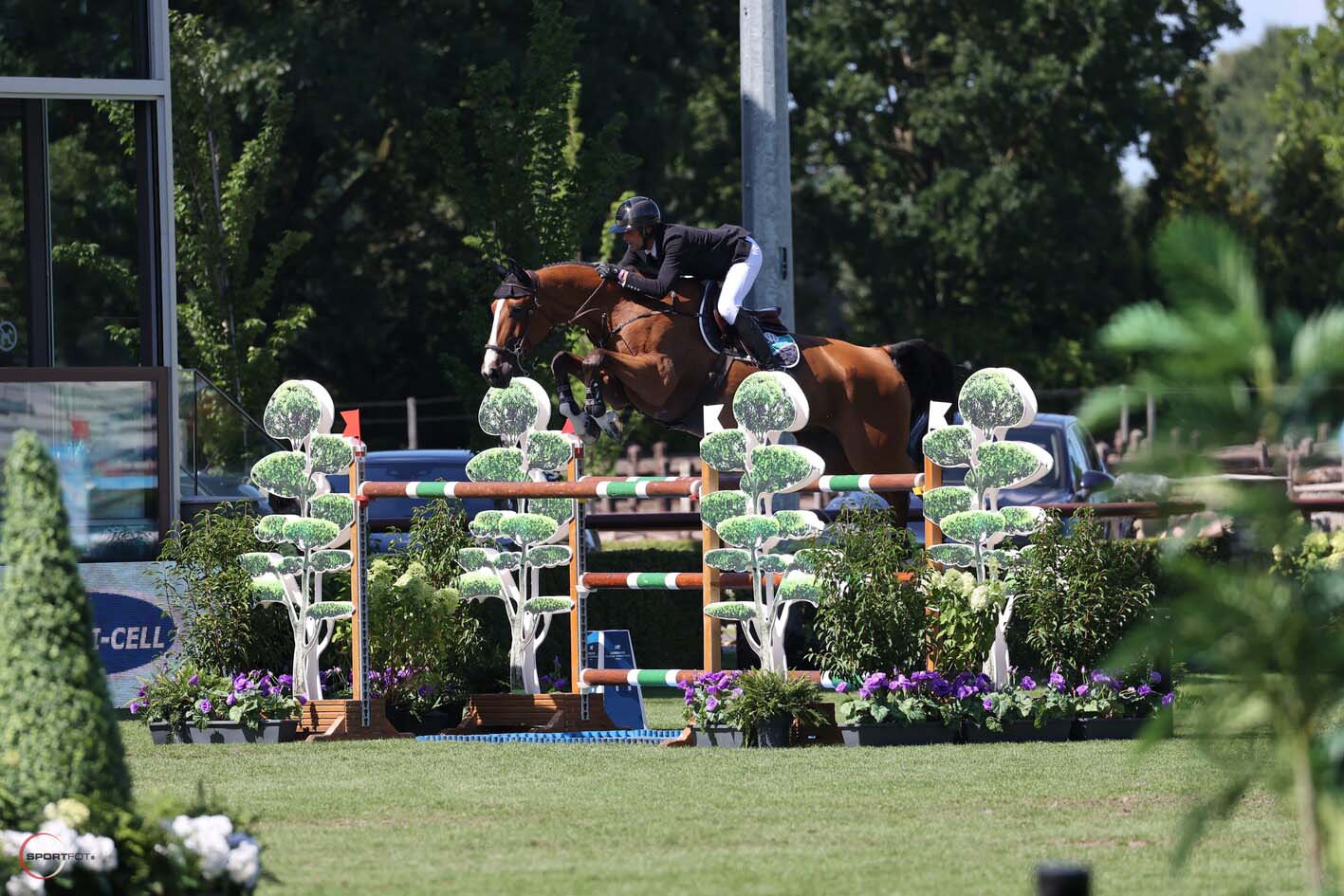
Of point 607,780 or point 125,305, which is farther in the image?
point 125,305

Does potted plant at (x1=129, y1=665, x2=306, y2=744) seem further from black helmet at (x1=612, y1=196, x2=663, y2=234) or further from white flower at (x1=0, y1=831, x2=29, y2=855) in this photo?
white flower at (x1=0, y1=831, x2=29, y2=855)

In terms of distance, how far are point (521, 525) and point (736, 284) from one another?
7.72 feet

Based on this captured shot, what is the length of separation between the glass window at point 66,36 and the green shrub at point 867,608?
22.8ft

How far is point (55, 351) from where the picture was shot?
1544cm

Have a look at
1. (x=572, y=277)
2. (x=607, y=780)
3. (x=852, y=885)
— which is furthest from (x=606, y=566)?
(x=852, y=885)

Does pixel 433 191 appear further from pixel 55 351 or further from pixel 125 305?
pixel 55 351

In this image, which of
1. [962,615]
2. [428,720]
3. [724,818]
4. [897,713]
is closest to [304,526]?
[428,720]

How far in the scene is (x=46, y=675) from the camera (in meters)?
5.12

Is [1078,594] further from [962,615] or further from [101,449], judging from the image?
[101,449]

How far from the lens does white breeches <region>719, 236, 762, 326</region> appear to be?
13.2 meters

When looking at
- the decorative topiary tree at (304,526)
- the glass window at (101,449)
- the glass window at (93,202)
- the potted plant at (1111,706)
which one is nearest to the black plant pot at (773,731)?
the potted plant at (1111,706)

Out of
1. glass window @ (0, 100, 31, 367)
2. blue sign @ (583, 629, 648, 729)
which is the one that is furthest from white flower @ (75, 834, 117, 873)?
glass window @ (0, 100, 31, 367)

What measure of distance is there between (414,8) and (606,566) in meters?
15.7

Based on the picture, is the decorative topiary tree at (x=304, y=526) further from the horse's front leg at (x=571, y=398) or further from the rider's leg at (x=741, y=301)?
the rider's leg at (x=741, y=301)
